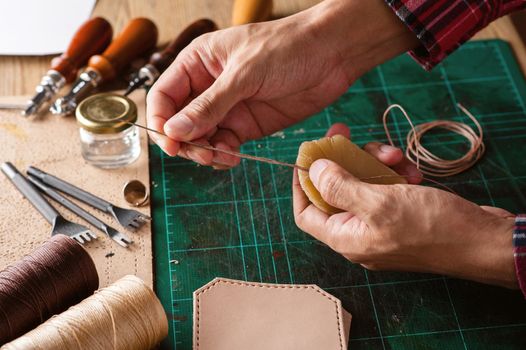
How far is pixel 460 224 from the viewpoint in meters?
1.79

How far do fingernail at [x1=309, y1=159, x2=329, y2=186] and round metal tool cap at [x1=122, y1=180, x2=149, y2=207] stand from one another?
1.90 feet

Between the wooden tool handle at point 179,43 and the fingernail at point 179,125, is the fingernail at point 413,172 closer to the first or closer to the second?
the fingernail at point 179,125

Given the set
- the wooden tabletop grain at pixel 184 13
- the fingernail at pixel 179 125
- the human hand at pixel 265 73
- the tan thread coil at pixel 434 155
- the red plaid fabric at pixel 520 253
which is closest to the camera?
the red plaid fabric at pixel 520 253

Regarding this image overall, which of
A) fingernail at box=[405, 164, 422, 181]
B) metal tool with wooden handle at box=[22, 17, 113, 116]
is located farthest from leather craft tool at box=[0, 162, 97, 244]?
fingernail at box=[405, 164, 422, 181]

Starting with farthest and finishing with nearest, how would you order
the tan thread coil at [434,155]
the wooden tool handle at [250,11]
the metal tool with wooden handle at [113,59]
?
the wooden tool handle at [250,11]
the metal tool with wooden handle at [113,59]
the tan thread coil at [434,155]

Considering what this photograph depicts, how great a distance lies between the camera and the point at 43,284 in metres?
1.75

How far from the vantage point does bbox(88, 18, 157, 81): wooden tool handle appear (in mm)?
2527

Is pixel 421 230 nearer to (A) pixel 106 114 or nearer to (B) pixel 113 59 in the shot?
(A) pixel 106 114

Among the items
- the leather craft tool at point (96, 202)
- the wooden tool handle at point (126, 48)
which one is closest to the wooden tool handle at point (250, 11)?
the wooden tool handle at point (126, 48)

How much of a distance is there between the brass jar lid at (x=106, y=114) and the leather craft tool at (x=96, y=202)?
0.20 meters

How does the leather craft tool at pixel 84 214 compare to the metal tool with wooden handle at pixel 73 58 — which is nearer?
the leather craft tool at pixel 84 214

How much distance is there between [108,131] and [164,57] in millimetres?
515

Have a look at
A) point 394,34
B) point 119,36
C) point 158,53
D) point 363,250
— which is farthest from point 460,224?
point 119,36

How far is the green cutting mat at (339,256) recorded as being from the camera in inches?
75.7
